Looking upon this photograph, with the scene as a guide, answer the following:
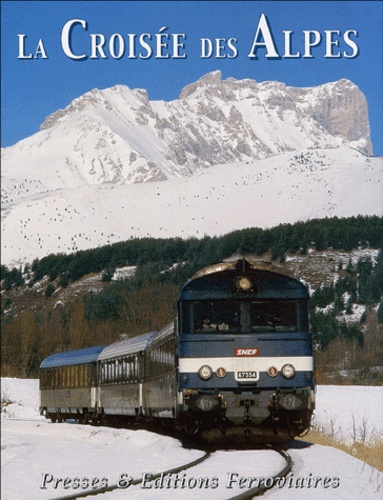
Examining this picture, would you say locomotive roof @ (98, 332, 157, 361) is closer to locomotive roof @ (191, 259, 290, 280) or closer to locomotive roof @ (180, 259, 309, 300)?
locomotive roof @ (191, 259, 290, 280)

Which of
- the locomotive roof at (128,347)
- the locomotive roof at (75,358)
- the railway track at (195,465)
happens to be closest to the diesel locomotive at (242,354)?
the railway track at (195,465)

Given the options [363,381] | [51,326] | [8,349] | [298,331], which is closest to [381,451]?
[298,331]

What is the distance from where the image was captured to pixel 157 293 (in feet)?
367

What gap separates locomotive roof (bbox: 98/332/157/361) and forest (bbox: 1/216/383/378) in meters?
25.7

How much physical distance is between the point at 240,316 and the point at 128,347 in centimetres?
1237

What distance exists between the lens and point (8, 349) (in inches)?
2756

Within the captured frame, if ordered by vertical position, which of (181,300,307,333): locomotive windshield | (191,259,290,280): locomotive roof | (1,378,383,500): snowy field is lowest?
(1,378,383,500): snowy field

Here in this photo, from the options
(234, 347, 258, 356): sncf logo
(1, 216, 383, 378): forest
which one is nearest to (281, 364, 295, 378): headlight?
(234, 347, 258, 356): sncf logo

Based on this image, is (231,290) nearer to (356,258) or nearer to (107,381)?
(107,381)

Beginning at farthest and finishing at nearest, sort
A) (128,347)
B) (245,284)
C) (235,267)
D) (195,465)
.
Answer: (128,347), (235,267), (245,284), (195,465)

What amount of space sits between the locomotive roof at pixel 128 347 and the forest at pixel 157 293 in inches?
1014

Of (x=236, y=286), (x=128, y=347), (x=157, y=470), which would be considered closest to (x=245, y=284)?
(x=236, y=286)

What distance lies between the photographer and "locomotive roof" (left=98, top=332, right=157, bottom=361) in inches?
1240

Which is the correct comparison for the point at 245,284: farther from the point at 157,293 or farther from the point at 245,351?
the point at 157,293
